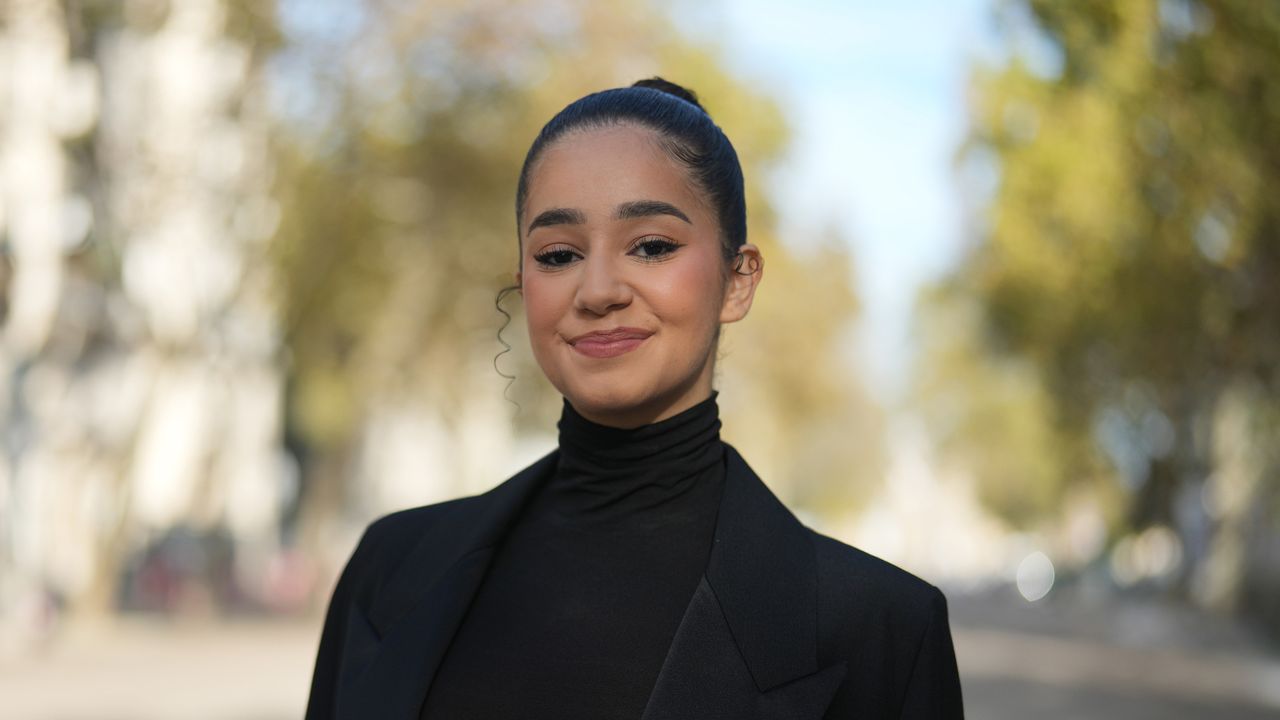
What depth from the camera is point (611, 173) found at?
2568 millimetres

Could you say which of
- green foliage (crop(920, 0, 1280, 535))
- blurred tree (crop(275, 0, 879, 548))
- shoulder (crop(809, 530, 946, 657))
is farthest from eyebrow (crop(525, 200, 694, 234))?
blurred tree (crop(275, 0, 879, 548))

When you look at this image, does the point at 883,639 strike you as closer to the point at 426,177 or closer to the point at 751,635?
the point at 751,635

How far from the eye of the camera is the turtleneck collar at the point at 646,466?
2672 mm

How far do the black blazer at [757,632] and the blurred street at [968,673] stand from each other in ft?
43.4

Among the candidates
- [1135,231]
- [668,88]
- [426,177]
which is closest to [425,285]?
[426,177]

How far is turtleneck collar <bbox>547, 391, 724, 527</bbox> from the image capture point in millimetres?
2672

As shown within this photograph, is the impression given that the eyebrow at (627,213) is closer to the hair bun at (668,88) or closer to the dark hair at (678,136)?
the dark hair at (678,136)

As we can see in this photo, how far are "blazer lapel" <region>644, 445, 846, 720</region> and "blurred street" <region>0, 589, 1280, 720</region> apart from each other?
13467mm

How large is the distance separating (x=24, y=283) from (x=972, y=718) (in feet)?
50.0

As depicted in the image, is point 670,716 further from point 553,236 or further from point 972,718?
point 972,718

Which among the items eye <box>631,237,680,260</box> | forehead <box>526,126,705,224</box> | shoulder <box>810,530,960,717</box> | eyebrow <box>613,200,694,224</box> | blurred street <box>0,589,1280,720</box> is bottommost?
shoulder <box>810,530,960,717</box>

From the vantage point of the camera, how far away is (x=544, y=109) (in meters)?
28.3

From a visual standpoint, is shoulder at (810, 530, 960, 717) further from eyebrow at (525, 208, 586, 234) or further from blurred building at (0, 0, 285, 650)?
blurred building at (0, 0, 285, 650)

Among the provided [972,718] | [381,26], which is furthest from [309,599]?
[972,718]
